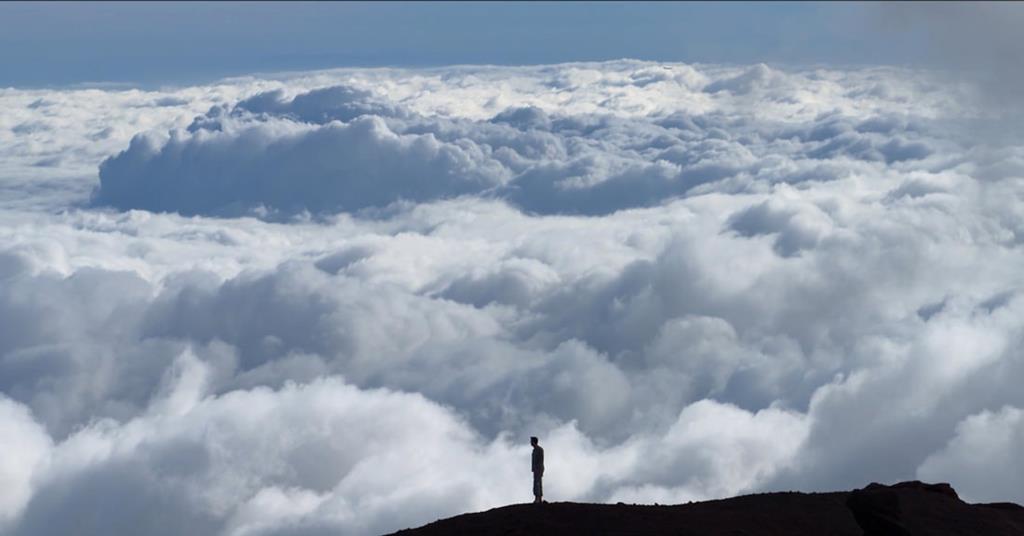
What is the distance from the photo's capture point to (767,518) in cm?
4878

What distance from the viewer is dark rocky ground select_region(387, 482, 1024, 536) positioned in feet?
150

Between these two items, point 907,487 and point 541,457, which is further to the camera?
point 907,487

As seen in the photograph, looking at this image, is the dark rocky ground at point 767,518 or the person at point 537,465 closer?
the dark rocky ground at point 767,518

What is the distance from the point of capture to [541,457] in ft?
162

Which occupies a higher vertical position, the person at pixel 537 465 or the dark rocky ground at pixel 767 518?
the person at pixel 537 465

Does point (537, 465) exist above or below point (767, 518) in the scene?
above

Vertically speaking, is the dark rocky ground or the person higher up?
the person

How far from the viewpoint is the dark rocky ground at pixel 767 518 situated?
45.8m

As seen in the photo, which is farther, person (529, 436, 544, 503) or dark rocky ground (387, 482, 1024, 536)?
person (529, 436, 544, 503)

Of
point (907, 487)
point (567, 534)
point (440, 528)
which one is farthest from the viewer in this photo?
point (907, 487)

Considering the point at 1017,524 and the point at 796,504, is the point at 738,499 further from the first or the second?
the point at 1017,524

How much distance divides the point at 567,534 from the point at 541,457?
218 inches

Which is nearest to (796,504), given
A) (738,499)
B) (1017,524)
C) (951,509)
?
(738,499)

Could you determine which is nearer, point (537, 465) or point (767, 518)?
point (767, 518)
